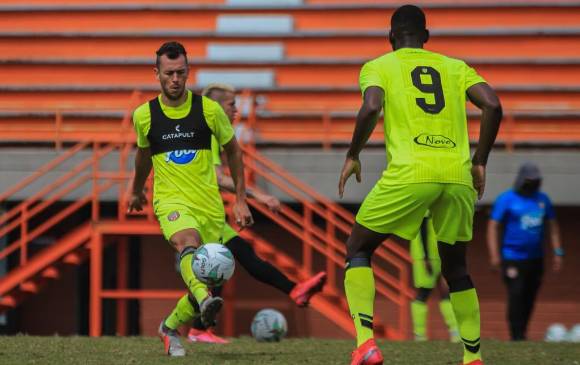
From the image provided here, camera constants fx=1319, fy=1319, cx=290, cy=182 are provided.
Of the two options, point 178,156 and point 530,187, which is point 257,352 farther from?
point 530,187

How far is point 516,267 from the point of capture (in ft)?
42.8

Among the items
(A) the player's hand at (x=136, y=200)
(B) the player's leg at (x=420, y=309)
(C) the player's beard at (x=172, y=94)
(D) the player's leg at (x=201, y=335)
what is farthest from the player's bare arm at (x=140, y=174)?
(B) the player's leg at (x=420, y=309)

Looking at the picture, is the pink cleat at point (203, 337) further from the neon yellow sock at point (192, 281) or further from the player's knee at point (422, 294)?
the neon yellow sock at point (192, 281)

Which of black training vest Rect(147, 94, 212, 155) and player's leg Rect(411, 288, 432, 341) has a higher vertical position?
black training vest Rect(147, 94, 212, 155)

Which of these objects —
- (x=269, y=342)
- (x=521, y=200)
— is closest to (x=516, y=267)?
(x=521, y=200)

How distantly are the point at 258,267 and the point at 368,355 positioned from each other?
3710 mm

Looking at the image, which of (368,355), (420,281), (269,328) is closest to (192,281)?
(368,355)

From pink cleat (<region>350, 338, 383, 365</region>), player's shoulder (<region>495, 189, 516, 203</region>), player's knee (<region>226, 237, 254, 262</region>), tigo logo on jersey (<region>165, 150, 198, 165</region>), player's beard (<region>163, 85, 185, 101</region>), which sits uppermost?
player's beard (<region>163, 85, 185, 101</region>)

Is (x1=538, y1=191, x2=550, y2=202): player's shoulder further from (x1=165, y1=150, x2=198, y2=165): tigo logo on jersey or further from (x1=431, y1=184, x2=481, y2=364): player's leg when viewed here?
(x1=431, y1=184, x2=481, y2=364): player's leg

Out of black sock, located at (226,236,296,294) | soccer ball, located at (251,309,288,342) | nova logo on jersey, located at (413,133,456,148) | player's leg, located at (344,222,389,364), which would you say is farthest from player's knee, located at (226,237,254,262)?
nova logo on jersey, located at (413,133,456,148)

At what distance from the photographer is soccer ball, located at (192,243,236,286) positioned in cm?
814

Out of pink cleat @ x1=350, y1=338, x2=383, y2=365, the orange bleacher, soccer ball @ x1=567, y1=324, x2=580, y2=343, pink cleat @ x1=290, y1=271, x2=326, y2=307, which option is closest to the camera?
pink cleat @ x1=350, y1=338, x2=383, y2=365

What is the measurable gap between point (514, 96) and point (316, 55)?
2478 mm

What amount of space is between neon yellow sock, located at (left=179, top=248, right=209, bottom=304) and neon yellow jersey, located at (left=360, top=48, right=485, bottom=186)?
1.56 metres
